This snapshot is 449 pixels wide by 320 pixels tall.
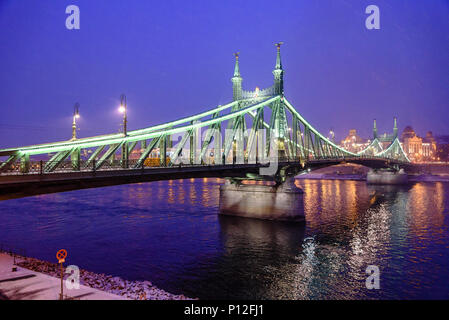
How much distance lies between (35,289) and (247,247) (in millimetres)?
17560

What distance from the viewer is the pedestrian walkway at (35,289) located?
14.6 metres

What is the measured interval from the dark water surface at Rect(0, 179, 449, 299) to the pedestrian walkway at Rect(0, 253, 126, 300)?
5.56 metres

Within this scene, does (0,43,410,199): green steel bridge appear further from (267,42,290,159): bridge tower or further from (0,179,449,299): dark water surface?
(0,179,449,299): dark water surface

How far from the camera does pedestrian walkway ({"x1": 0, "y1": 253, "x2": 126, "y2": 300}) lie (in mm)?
14594

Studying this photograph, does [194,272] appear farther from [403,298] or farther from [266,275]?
[403,298]

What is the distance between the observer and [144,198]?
6100cm

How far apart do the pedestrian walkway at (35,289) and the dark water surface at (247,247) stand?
18.2 feet
